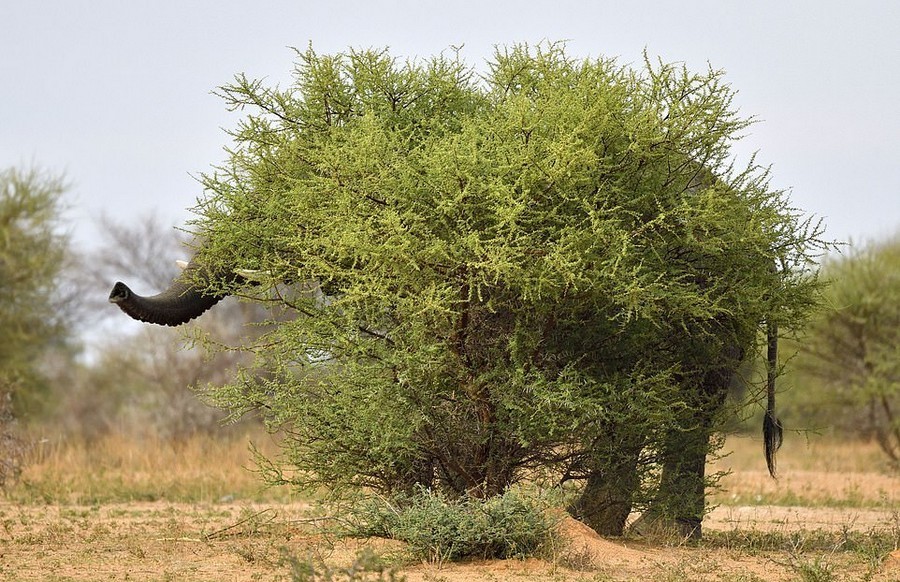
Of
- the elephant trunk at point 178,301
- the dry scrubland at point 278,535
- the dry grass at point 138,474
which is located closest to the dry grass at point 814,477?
the dry scrubland at point 278,535

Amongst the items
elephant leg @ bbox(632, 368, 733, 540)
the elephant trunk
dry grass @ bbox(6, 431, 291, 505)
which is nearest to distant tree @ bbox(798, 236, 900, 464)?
dry grass @ bbox(6, 431, 291, 505)

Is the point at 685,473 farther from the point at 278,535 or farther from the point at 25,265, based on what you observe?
the point at 25,265

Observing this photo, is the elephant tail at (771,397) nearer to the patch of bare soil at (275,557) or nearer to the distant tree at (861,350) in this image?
the patch of bare soil at (275,557)

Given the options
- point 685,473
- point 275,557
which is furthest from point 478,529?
point 685,473

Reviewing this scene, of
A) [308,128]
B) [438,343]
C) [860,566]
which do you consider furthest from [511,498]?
[308,128]

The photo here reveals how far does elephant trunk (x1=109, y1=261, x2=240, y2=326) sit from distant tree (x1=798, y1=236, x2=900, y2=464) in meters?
16.4

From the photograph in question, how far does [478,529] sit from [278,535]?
2734mm

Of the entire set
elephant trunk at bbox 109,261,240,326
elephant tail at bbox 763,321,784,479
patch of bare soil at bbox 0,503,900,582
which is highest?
elephant trunk at bbox 109,261,240,326

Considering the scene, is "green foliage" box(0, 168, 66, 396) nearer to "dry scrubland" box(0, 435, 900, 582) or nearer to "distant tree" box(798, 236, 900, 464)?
"dry scrubland" box(0, 435, 900, 582)

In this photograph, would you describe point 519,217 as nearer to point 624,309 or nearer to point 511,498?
point 624,309

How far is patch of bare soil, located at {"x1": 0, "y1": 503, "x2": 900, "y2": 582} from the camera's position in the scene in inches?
356

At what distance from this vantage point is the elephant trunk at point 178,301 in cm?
1062

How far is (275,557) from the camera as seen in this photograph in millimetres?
9844

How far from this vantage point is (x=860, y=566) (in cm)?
1009
